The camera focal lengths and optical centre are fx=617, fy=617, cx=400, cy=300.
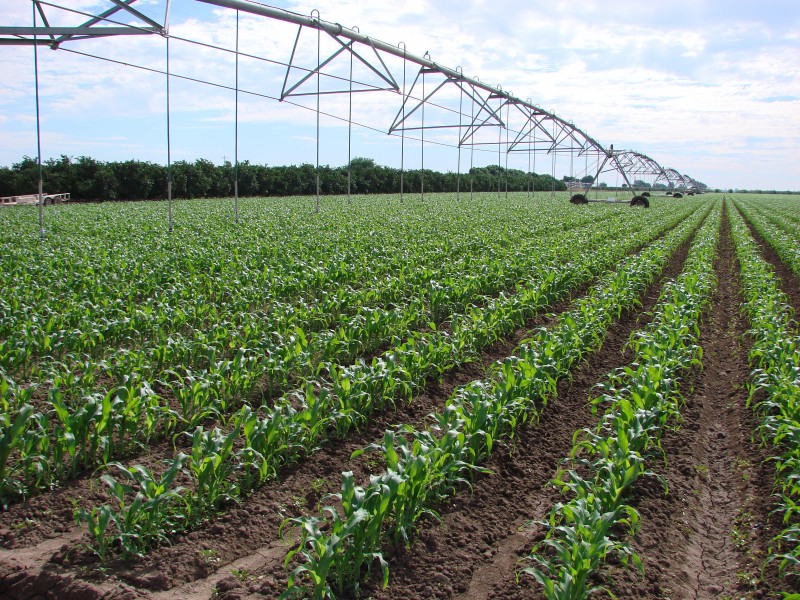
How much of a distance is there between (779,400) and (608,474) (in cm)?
255

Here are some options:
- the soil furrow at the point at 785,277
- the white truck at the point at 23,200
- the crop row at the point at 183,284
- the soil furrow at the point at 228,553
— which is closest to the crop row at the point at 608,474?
the soil furrow at the point at 228,553

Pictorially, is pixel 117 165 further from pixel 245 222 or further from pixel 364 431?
pixel 364 431

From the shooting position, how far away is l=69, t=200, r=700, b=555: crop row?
3498 millimetres

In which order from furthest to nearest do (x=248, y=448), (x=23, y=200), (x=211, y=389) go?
(x=23, y=200)
(x=211, y=389)
(x=248, y=448)

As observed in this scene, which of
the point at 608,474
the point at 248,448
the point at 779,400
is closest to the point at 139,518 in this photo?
the point at 248,448

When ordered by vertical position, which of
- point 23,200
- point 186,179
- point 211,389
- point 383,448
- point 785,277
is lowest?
point 383,448

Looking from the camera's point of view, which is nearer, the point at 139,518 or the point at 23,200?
the point at 139,518

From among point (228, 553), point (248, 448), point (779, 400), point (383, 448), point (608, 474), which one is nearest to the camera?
point (228, 553)

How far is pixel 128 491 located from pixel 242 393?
1.60 m

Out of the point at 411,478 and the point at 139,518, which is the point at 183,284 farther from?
the point at 411,478

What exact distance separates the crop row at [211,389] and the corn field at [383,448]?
3 cm

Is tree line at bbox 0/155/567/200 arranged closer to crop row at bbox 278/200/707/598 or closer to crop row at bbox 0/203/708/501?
crop row at bbox 0/203/708/501

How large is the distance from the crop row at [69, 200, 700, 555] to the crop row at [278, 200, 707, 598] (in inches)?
20.7

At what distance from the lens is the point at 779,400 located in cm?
565
